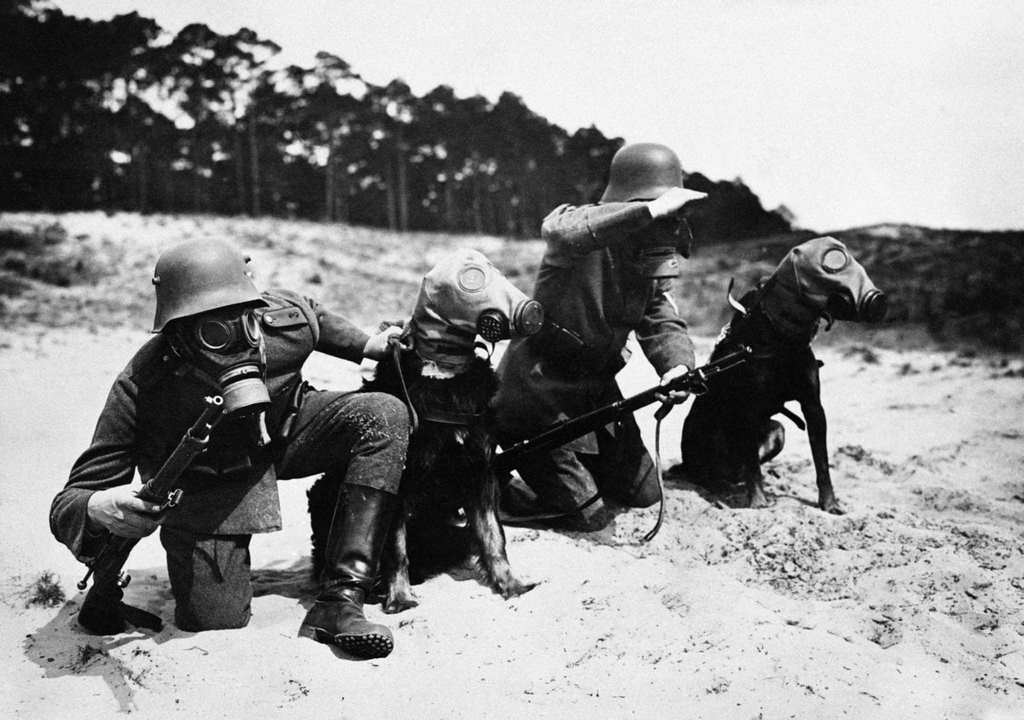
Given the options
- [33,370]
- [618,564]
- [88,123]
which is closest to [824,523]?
[618,564]

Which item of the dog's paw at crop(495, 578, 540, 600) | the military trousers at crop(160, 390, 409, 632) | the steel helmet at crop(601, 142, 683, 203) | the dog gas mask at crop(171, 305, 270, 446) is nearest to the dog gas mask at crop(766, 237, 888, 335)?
the steel helmet at crop(601, 142, 683, 203)

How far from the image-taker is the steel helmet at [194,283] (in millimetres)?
3412

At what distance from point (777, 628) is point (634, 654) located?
0.61 m

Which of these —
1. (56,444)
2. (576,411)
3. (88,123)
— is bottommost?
(56,444)

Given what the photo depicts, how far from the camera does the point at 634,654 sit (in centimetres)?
333

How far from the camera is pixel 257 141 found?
29.1m

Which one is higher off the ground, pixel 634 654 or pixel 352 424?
pixel 352 424

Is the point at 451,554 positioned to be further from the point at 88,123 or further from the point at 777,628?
the point at 88,123

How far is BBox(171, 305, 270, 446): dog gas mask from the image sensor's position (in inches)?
131

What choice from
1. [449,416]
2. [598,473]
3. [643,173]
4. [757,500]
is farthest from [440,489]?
[757,500]

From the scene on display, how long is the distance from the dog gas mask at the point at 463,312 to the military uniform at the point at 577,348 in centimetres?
107

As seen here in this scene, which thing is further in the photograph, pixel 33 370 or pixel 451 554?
pixel 33 370

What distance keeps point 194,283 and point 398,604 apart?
1729 millimetres

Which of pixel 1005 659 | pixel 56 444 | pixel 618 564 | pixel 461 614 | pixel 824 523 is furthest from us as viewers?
pixel 56 444
